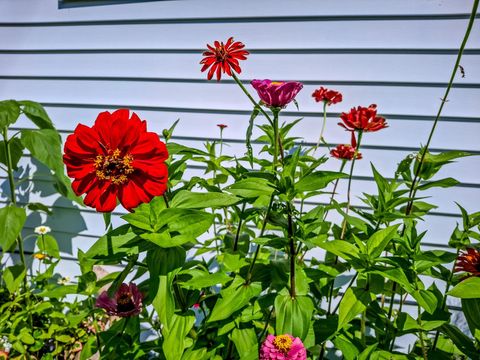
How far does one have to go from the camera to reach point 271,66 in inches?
71.2

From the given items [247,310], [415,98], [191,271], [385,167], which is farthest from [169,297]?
[415,98]

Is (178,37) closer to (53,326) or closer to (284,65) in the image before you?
(284,65)

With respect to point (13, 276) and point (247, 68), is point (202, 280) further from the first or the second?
point (13, 276)

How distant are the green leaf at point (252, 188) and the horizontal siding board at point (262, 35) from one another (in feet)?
3.51

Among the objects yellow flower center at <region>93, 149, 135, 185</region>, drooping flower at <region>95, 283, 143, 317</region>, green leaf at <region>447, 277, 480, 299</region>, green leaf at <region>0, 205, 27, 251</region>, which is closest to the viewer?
yellow flower center at <region>93, 149, 135, 185</region>

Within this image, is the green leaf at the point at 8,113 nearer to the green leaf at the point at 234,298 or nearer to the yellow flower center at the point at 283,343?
the green leaf at the point at 234,298

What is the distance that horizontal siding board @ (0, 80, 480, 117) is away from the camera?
165 cm

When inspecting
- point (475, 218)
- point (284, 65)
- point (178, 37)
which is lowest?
point (475, 218)

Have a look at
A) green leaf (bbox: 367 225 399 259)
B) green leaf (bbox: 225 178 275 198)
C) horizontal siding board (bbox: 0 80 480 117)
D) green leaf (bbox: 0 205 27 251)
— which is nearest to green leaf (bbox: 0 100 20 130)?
green leaf (bbox: 0 205 27 251)

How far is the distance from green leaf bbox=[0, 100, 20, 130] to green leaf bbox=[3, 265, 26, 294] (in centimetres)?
67

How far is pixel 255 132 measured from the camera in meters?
1.85

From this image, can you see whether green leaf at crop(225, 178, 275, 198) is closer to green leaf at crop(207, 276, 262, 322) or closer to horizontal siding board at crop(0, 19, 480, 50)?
green leaf at crop(207, 276, 262, 322)

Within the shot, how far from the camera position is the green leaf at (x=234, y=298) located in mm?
1009

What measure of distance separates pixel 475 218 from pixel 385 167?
1.92 ft
